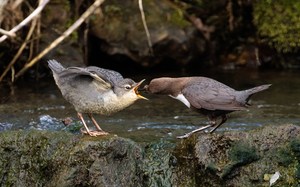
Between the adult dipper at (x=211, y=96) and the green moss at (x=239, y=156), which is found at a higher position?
the adult dipper at (x=211, y=96)

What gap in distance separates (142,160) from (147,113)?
2.08 m


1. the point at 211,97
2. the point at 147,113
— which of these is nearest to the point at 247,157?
the point at 211,97

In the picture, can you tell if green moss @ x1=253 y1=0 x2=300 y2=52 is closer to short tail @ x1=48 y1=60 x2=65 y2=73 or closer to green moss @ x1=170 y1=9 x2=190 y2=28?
green moss @ x1=170 y1=9 x2=190 y2=28

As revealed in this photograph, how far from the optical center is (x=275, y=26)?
9359mm

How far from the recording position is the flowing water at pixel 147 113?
20.9ft

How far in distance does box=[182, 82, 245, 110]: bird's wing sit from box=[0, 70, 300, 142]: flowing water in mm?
680

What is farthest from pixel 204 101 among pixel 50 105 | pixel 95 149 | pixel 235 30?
pixel 235 30

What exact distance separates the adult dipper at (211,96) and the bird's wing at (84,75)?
83 centimetres

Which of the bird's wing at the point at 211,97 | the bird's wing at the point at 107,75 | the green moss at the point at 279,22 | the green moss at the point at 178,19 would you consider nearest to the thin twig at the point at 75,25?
the bird's wing at the point at 107,75

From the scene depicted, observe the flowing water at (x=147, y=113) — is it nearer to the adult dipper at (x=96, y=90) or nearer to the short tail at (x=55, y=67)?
the adult dipper at (x=96, y=90)

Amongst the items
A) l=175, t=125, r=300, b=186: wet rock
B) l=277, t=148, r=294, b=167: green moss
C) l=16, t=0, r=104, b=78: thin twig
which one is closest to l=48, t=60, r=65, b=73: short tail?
l=16, t=0, r=104, b=78: thin twig

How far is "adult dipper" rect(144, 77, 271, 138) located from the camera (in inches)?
204

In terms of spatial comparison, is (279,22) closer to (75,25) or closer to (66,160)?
(66,160)

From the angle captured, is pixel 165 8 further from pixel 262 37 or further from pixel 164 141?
pixel 164 141
